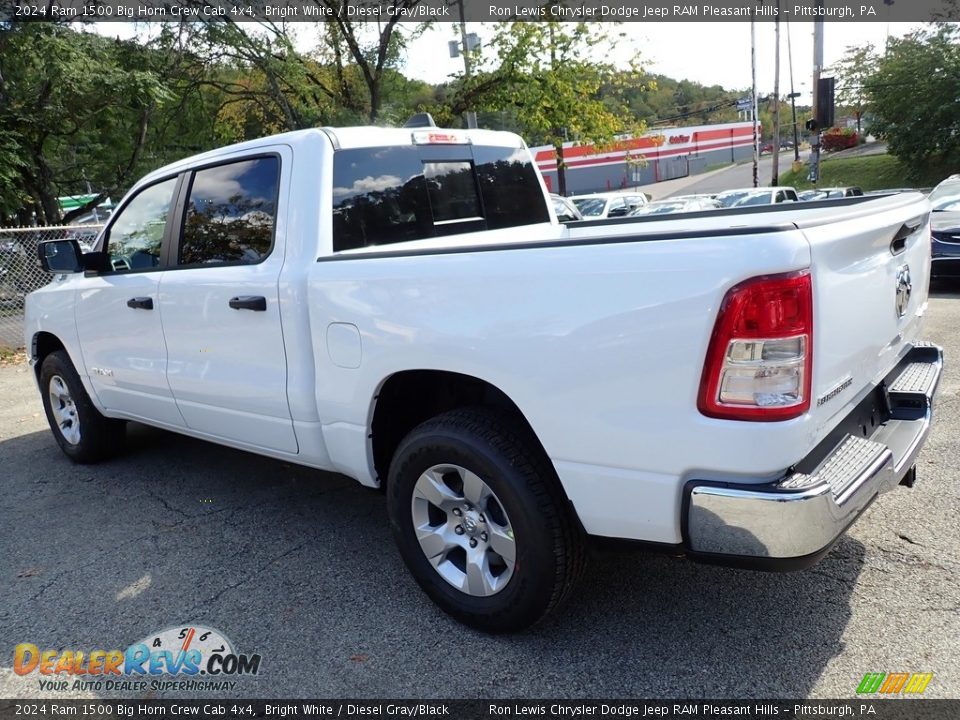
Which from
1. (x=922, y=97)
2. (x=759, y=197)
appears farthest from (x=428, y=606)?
(x=922, y=97)

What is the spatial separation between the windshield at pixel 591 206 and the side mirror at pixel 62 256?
1814 centimetres

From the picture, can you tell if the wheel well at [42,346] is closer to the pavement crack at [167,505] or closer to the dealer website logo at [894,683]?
the pavement crack at [167,505]

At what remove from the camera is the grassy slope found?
3253cm

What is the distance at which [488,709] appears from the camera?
2449mm

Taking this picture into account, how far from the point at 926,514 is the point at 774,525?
190cm

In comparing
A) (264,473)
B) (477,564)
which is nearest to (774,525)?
(477,564)

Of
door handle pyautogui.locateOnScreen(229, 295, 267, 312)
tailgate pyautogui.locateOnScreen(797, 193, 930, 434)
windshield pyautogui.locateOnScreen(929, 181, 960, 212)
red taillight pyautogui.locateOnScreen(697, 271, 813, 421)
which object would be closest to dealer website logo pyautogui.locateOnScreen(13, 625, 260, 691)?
door handle pyautogui.locateOnScreen(229, 295, 267, 312)

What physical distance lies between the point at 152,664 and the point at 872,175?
39.9 meters

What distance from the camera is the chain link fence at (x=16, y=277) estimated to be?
35.1 feet

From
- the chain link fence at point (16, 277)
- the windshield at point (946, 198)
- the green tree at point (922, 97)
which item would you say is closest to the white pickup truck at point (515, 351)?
the chain link fence at point (16, 277)

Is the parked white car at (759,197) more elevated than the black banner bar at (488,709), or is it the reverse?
the parked white car at (759,197)

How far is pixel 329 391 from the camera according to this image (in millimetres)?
3143

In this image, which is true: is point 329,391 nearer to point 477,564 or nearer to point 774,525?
point 477,564

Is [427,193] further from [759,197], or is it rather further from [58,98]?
[759,197]
